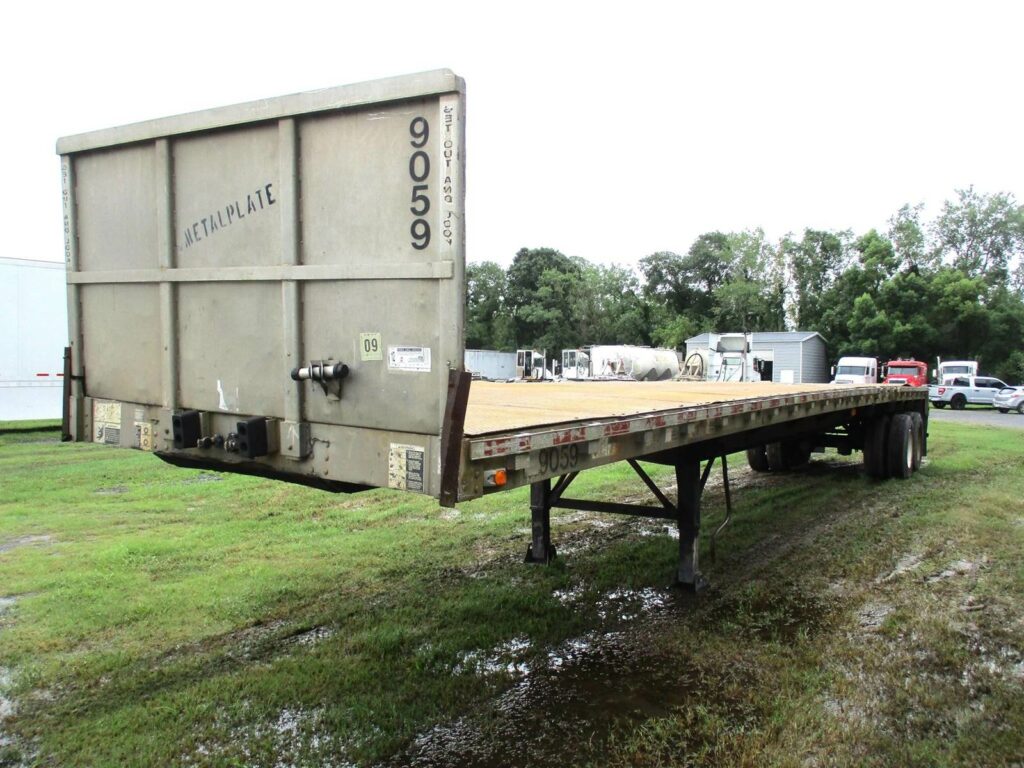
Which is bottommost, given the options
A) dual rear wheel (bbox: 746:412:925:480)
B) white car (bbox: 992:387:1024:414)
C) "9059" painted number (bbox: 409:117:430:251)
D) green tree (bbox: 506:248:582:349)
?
white car (bbox: 992:387:1024:414)

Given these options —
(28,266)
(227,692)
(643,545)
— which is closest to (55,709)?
(227,692)

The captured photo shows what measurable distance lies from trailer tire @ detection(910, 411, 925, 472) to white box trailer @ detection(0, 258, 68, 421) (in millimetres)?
16448

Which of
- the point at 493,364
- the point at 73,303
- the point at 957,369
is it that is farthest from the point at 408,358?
the point at 493,364

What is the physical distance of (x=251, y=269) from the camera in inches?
136

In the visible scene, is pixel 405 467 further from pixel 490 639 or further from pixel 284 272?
pixel 490 639

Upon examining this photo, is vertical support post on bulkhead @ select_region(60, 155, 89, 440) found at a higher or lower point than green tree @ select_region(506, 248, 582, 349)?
lower

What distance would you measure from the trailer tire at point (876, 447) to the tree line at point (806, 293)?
3174cm

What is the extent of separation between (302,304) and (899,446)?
1091 cm

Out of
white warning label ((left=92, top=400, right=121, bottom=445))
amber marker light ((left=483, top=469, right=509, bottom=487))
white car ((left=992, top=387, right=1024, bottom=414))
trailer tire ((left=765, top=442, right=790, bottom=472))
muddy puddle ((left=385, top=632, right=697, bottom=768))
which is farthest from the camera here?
white car ((left=992, top=387, right=1024, bottom=414))

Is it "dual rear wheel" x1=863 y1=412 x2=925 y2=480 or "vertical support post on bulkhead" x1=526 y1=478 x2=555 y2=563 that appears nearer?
"vertical support post on bulkhead" x1=526 y1=478 x2=555 y2=563

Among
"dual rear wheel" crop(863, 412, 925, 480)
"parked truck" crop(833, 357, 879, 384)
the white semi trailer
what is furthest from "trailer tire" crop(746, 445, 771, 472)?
"parked truck" crop(833, 357, 879, 384)

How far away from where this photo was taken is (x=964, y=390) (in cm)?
3256

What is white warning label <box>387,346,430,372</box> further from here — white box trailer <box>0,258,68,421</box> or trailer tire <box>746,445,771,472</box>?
white box trailer <box>0,258,68,421</box>

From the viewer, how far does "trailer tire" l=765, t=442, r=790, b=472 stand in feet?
39.8
